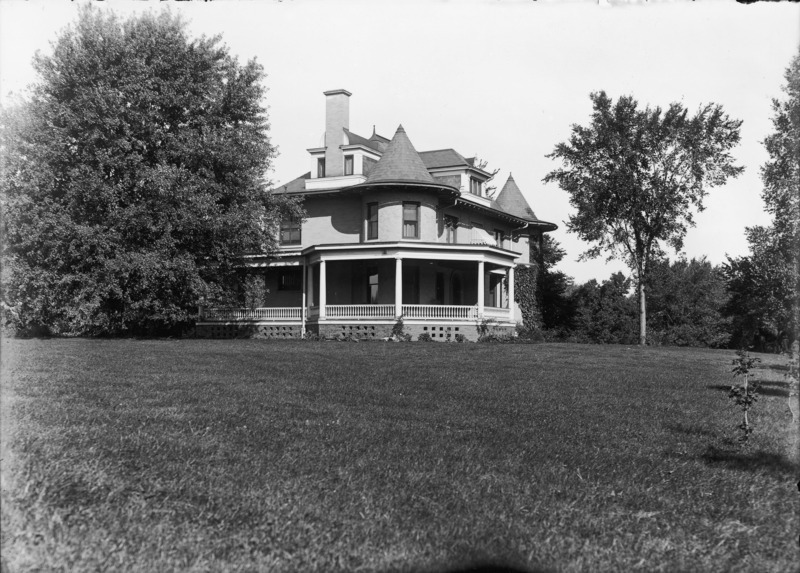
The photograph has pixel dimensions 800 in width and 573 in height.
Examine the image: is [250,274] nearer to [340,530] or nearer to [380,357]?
[380,357]

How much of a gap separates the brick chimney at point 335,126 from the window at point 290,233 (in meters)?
3.08

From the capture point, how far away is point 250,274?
32.6 metres

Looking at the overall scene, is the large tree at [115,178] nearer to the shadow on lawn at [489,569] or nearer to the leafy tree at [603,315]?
the shadow on lawn at [489,569]

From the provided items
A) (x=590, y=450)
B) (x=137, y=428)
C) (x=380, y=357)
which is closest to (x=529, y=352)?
(x=380, y=357)

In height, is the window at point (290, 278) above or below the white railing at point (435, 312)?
above

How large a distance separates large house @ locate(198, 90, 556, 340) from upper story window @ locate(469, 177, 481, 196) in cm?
5

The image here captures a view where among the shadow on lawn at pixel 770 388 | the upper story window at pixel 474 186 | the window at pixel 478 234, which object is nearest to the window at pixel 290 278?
the window at pixel 478 234

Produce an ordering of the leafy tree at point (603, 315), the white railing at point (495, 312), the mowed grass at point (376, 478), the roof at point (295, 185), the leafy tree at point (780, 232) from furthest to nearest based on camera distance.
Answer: the leafy tree at point (603, 315) → the roof at point (295, 185) → the white railing at point (495, 312) → the leafy tree at point (780, 232) → the mowed grass at point (376, 478)

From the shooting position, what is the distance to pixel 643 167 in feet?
123

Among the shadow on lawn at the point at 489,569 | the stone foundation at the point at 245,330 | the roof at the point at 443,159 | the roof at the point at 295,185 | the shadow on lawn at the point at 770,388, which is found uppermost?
the roof at the point at 443,159

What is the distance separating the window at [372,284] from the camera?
34000mm

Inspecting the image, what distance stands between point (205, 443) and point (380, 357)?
470 inches

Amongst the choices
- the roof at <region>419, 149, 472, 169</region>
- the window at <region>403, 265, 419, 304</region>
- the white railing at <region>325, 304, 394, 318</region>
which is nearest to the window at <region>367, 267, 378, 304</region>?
the window at <region>403, 265, 419, 304</region>

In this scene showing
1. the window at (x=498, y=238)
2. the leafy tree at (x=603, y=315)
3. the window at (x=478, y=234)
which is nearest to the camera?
the window at (x=478, y=234)
